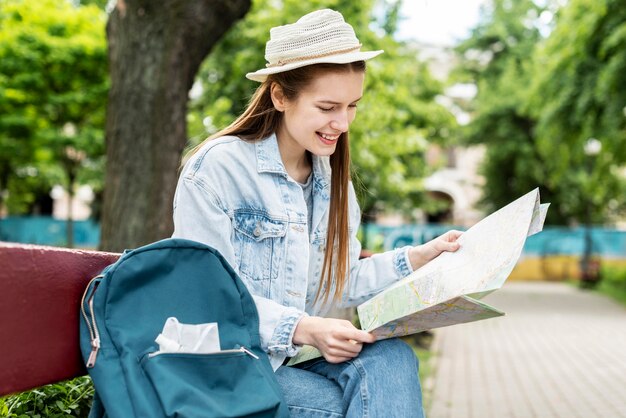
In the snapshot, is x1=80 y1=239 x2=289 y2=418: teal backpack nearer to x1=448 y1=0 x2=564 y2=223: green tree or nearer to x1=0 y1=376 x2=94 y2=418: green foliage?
x1=0 y1=376 x2=94 y2=418: green foliage

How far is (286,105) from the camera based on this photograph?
252cm

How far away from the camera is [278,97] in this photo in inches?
99.7

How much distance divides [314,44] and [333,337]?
862mm

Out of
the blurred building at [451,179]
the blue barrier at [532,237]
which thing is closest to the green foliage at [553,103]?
the blue barrier at [532,237]

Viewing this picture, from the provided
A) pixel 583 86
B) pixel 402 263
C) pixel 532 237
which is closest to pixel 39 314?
pixel 402 263

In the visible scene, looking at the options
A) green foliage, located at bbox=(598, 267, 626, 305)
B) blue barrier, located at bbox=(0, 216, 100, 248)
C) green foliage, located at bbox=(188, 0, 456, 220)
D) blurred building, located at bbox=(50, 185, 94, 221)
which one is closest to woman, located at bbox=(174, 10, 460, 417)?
green foliage, located at bbox=(188, 0, 456, 220)

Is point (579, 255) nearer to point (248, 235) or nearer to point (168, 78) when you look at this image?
point (168, 78)

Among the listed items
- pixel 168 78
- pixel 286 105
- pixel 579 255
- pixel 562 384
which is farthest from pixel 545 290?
pixel 286 105

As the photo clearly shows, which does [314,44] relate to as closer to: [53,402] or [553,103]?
[53,402]

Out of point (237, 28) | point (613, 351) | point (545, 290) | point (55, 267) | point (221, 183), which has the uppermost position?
point (237, 28)

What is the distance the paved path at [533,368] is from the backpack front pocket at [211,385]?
12.2ft

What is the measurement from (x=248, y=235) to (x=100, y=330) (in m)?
0.55

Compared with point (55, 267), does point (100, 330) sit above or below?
below

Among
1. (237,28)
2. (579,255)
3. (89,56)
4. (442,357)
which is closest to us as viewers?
(442,357)
